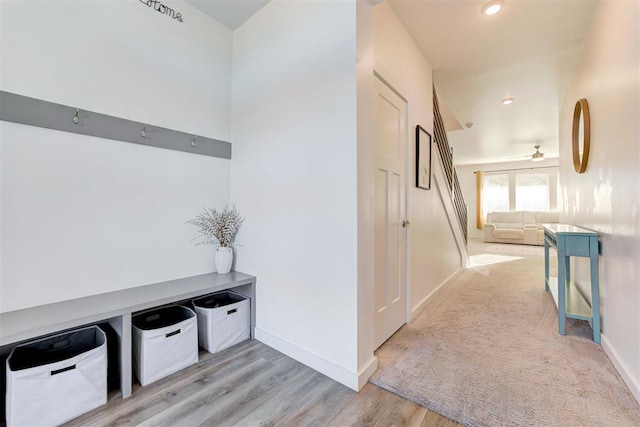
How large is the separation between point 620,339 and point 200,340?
2.74m

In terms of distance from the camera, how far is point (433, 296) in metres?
3.06

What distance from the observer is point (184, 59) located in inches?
85.0

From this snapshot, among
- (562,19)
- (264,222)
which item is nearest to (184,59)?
(264,222)

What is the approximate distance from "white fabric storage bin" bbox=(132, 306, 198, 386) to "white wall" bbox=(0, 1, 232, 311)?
15.8 inches

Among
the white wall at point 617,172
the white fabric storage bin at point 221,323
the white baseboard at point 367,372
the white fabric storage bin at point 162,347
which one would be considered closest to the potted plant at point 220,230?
the white fabric storage bin at point 221,323

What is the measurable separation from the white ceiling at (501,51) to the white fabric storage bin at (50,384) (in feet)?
9.95

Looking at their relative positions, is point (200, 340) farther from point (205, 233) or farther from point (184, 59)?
point (184, 59)

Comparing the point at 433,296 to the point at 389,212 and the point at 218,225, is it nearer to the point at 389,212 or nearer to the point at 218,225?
the point at 389,212

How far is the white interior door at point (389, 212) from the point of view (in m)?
1.98

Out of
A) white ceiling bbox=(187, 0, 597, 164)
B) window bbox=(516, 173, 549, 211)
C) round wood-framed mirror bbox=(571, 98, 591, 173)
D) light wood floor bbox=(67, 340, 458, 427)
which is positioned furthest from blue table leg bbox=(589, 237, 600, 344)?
window bbox=(516, 173, 549, 211)

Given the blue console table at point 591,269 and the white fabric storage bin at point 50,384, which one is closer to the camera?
the white fabric storage bin at point 50,384

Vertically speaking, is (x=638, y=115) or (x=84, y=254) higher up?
(x=638, y=115)

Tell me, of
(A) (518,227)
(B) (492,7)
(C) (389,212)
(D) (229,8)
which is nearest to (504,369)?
(C) (389,212)

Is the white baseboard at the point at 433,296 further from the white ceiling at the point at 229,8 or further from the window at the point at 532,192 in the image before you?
the window at the point at 532,192
